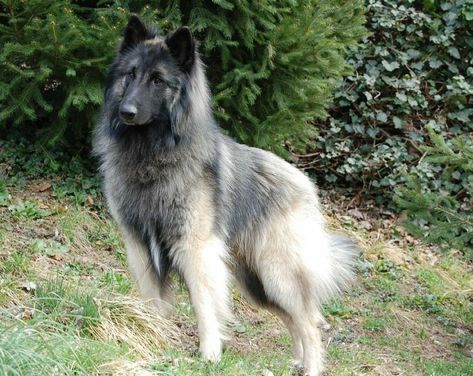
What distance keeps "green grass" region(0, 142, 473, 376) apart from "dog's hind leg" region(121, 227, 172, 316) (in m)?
0.12

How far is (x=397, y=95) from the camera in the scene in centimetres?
934

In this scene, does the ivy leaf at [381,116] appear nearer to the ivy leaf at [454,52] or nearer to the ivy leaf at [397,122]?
the ivy leaf at [397,122]

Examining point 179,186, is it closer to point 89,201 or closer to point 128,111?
point 128,111

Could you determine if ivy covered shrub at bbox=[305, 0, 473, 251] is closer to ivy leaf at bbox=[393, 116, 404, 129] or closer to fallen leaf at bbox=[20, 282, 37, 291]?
ivy leaf at bbox=[393, 116, 404, 129]

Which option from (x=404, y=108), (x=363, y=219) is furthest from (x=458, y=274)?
(x=404, y=108)

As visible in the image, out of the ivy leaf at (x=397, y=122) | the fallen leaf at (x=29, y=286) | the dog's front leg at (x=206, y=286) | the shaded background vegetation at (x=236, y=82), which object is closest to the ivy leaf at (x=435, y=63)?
the ivy leaf at (x=397, y=122)

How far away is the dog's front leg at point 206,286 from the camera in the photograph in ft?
14.9

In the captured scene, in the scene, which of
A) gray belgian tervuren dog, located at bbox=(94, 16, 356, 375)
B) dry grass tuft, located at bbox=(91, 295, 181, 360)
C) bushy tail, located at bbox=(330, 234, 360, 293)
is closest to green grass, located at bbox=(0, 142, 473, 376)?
dry grass tuft, located at bbox=(91, 295, 181, 360)

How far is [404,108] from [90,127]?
4.33m

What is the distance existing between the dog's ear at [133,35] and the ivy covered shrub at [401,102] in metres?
4.42

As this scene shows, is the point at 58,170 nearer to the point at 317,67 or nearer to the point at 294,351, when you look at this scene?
the point at 317,67

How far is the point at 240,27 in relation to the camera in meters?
6.66

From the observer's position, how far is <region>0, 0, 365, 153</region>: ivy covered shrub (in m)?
6.26

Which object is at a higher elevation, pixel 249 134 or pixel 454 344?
pixel 249 134
